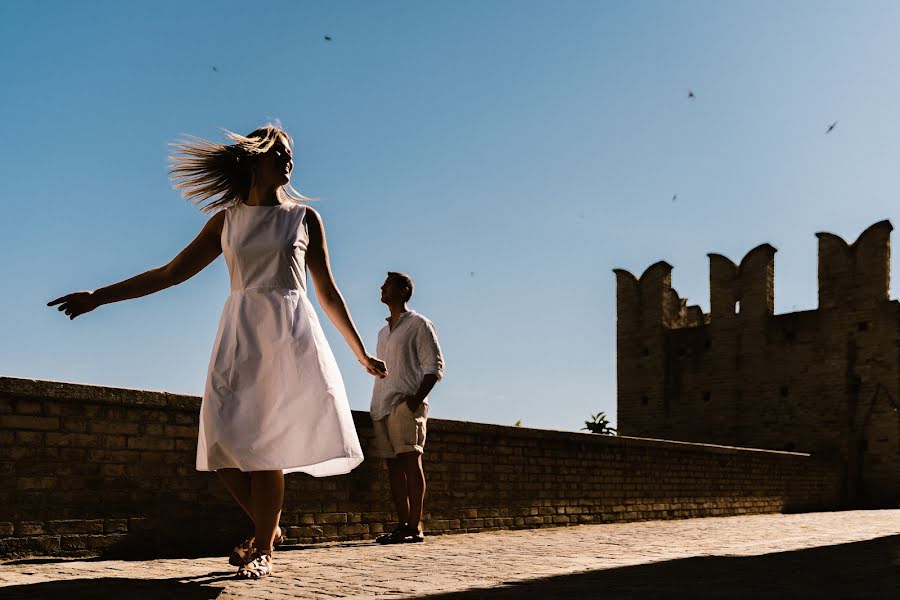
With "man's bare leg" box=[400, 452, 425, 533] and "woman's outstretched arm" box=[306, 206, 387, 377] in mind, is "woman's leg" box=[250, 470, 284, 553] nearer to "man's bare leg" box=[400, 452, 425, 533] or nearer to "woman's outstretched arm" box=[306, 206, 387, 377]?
"woman's outstretched arm" box=[306, 206, 387, 377]

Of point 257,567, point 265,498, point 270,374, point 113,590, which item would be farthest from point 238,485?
point 113,590

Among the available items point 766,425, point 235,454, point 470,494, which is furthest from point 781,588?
point 766,425

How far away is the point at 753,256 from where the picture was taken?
29.0 meters

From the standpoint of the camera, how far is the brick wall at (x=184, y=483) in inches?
211

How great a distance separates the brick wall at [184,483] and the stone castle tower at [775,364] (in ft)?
55.1

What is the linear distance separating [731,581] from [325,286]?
229 centimetres

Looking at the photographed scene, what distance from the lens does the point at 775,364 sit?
92.2 feet

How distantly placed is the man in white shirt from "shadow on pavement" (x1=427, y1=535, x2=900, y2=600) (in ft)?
7.13

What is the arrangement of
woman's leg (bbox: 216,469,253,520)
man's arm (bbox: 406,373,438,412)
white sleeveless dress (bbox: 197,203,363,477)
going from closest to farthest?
white sleeveless dress (bbox: 197,203,363,477) → woman's leg (bbox: 216,469,253,520) → man's arm (bbox: 406,373,438,412)

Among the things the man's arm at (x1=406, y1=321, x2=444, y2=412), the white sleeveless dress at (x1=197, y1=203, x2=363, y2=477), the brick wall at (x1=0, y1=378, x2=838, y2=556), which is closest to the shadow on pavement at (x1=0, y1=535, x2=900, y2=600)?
the white sleeveless dress at (x1=197, y1=203, x2=363, y2=477)

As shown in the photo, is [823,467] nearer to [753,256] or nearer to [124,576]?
[753,256]

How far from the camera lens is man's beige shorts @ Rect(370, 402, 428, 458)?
6.98 metres

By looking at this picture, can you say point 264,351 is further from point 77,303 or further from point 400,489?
point 400,489

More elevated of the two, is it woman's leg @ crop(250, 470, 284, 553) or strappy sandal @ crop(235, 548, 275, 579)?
woman's leg @ crop(250, 470, 284, 553)
